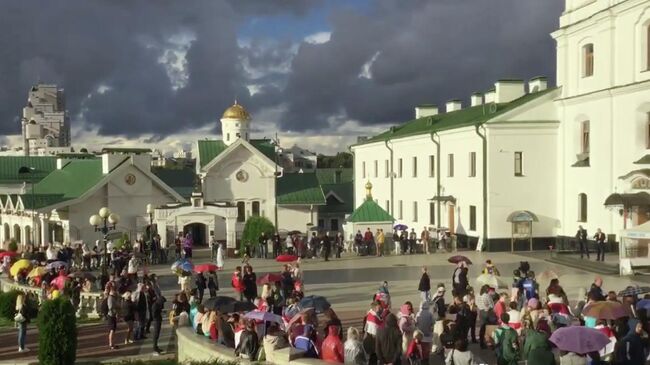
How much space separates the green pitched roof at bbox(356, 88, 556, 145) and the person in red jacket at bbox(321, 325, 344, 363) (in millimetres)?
28445

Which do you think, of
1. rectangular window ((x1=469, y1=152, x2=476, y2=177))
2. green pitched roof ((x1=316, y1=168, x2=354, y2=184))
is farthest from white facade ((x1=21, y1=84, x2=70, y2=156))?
rectangular window ((x1=469, y1=152, x2=476, y2=177))

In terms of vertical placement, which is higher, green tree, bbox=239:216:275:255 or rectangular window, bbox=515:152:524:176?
rectangular window, bbox=515:152:524:176

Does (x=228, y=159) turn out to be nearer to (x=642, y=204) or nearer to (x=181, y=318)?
(x=642, y=204)

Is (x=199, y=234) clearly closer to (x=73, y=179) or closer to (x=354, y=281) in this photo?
(x=73, y=179)

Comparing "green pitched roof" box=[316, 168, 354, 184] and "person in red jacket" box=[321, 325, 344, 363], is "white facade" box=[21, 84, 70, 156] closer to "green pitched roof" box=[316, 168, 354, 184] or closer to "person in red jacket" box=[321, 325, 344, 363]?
"green pitched roof" box=[316, 168, 354, 184]

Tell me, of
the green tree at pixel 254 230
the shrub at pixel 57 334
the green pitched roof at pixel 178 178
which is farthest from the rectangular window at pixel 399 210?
the shrub at pixel 57 334

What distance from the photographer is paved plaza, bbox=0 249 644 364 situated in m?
18.2

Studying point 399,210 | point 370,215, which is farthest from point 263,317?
point 399,210

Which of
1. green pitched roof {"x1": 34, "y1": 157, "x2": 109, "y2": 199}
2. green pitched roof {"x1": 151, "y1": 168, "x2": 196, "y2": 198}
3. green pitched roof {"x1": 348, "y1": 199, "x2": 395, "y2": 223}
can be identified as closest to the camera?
green pitched roof {"x1": 348, "y1": 199, "x2": 395, "y2": 223}

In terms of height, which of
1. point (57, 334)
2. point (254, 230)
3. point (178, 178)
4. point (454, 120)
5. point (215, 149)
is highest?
point (454, 120)

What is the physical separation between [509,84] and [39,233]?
95.5 ft

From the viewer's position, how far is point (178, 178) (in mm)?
67688

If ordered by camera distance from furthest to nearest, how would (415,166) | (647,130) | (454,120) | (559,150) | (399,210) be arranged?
(399,210) → (415,166) → (454,120) → (559,150) → (647,130)

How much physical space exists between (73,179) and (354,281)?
30202 millimetres
